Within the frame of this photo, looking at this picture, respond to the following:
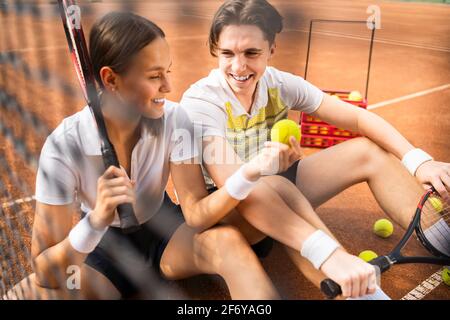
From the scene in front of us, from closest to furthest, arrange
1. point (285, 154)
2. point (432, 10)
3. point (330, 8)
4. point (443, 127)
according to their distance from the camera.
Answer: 1. point (285, 154)
2. point (330, 8)
3. point (443, 127)
4. point (432, 10)

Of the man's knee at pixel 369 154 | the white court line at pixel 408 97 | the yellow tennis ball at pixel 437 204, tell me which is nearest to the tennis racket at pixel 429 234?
the yellow tennis ball at pixel 437 204

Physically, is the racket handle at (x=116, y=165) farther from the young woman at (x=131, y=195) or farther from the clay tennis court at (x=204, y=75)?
the clay tennis court at (x=204, y=75)

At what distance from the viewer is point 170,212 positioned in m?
0.81

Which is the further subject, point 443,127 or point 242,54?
point 443,127

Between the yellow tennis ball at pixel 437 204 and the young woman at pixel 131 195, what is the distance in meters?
0.37

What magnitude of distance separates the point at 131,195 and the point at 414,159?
1.55ft

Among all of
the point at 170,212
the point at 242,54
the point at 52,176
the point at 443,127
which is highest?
the point at 242,54

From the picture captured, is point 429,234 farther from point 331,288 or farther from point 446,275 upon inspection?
point 331,288

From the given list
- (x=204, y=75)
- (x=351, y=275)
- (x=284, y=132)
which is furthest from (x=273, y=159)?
(x=204, y=75)

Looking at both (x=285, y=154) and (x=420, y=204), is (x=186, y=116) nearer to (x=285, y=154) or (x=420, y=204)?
(x=285, y=154)

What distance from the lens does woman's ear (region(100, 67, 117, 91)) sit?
589 mm
